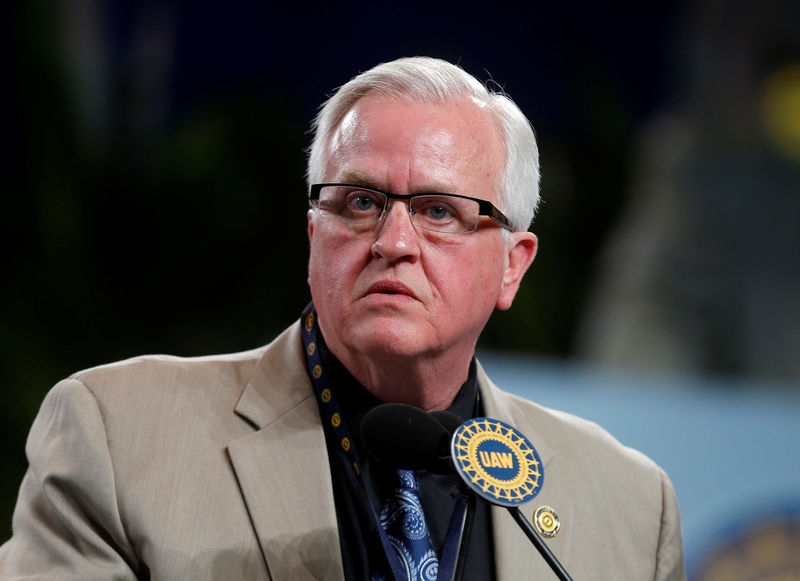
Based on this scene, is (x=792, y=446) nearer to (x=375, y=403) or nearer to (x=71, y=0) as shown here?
(x=375, y=403)

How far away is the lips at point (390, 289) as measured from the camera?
1661 millimetres

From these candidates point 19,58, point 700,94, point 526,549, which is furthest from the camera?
point 700,94

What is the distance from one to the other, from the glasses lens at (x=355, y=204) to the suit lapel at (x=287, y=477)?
0.32m

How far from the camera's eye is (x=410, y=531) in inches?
65.8

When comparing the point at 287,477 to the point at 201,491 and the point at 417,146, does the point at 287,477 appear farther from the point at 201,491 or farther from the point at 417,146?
the point at 417,146

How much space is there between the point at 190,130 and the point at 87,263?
2.69ft

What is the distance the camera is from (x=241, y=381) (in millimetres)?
1803

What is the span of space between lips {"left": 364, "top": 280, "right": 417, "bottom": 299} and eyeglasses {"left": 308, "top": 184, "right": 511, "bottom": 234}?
13 centimetres

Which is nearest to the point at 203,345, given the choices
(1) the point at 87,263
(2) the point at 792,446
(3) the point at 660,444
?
(1) the point at 87,263

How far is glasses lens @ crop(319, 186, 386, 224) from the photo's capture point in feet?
5.69

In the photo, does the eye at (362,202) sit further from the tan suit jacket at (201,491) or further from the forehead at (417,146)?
the tan suit jacket at (201,491)

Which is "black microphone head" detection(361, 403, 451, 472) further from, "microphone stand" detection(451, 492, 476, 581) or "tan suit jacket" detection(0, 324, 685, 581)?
"tan suit jacket" detection(0, 324, 685, 581)

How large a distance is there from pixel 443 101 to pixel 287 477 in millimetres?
751

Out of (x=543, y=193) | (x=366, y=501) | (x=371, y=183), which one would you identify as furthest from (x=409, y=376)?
(x=543, y=193)
